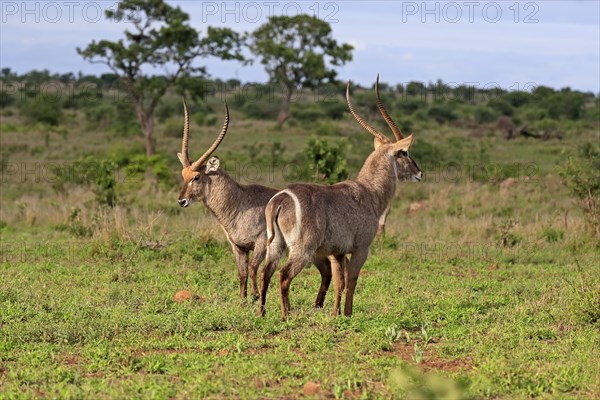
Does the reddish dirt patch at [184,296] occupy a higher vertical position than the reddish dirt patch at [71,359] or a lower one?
higher

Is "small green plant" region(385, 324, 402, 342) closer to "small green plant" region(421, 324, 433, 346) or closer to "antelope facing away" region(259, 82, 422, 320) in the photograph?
"small green plant" region(421, 324, 433, 346)

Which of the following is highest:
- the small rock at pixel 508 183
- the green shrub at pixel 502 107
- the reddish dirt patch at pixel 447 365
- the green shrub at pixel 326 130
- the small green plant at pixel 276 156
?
the green shrub at pixel 502 107

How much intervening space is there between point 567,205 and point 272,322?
36.4 feet

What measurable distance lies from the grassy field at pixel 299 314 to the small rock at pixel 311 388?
0.01 metres

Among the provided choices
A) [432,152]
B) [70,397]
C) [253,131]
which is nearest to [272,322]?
[70,397]

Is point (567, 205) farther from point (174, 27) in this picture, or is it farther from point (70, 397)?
point (174, 27)

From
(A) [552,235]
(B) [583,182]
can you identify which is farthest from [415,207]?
(A) [552,235]

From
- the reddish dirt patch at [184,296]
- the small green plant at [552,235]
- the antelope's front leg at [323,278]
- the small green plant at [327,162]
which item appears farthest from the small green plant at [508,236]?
the reddish dirt patch at [184,296]

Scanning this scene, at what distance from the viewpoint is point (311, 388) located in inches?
196

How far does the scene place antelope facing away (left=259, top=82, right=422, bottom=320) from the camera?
22.2 feet

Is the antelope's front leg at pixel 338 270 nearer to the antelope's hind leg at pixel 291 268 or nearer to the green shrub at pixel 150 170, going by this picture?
the antelope's hind leg at pixel 291 268

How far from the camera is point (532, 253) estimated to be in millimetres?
11359

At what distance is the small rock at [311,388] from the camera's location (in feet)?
16.2

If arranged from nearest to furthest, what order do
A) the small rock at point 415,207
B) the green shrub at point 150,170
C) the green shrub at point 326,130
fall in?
the small rock at point 415,207
the green shrub at point 150,170
the green shrub at point 326,130
